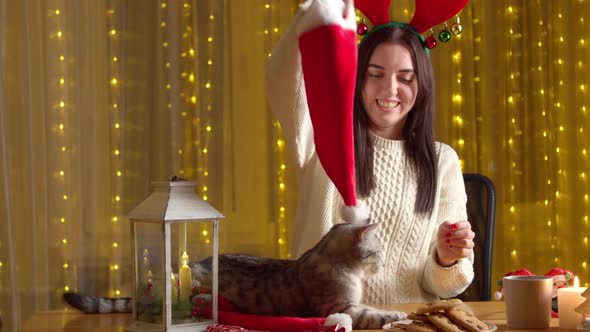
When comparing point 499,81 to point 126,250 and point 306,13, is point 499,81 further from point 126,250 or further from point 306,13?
point 306,13

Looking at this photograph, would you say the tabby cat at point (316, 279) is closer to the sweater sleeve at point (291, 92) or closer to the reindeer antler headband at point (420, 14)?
the sweater sleeve at point (291, 92)

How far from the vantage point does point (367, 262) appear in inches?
49.0

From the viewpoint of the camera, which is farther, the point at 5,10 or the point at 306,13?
the point at 5,10

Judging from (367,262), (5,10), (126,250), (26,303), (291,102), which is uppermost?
(5,10)

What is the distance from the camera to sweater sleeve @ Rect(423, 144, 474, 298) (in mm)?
1743

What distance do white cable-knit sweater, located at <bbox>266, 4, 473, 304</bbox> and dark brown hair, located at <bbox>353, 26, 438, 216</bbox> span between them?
23 mm

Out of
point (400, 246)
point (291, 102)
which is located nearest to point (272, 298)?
point (291, 102)

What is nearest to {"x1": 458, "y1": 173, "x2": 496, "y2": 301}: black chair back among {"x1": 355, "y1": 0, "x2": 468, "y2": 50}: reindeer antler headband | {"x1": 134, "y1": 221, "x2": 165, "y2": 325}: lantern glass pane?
{"x1": 355, "y1": 0, "x2": 468, "y2": 50}: reindeer antler headband

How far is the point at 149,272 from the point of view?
4.11 feet

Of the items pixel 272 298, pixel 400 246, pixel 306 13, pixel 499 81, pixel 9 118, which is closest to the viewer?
pixel 306 13

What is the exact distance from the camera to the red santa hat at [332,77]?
111cm

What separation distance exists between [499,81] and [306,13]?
2438 mm

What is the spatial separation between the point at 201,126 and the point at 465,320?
2191mm

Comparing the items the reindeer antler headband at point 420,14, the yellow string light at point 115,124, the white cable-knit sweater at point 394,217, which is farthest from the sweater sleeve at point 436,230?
the yellow string light at point 115,124
